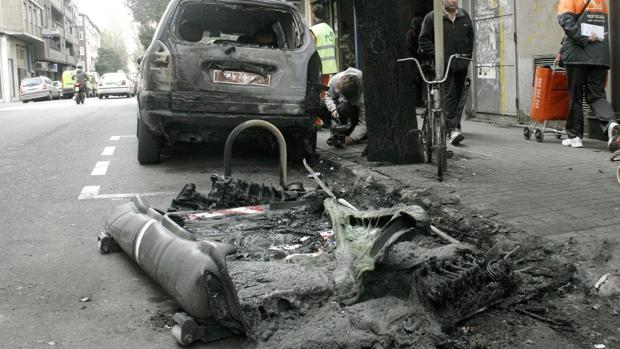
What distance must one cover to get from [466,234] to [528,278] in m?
0.89

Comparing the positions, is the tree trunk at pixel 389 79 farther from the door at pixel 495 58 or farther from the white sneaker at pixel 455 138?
the door at pixel 495 58

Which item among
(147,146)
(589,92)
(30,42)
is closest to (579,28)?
(589,92)

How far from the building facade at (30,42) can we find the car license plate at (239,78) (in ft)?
164

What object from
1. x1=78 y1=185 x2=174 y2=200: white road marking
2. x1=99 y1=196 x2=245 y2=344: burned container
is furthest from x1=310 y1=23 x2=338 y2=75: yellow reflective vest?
x1=99 y1=196 x2=245 y2=344: burned container

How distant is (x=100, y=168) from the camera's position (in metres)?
8.41

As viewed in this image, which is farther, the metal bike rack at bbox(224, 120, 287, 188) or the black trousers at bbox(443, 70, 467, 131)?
the black trousers at bbox(443, 70, 467, 131)

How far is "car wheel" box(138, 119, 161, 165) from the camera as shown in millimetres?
8180

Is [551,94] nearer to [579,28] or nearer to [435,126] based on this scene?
[579,28]

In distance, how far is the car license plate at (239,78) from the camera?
24.6 feet

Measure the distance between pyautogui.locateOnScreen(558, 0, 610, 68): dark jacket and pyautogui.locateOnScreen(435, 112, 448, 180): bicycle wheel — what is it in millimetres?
2335

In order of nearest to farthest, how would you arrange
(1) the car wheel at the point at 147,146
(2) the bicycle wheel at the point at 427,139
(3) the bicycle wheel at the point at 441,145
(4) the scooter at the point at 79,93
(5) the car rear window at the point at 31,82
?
(3) the bicycle wheel at the point at 441,145, (2) the bicycle wheel at the point at 427,139, (1) the car wheel at the point at 147,146, (4) the scooter at the point at 79,93, (5) the car rear window at the point at 31,82

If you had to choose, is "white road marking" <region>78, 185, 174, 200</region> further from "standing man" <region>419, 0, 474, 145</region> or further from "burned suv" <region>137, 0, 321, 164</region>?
"standing man" <region>419, 0, 474, 145</region>

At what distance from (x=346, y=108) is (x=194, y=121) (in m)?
2.62

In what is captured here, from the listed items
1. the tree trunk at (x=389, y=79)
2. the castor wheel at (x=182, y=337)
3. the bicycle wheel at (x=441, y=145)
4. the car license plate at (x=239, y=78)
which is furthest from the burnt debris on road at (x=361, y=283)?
the car license plate at (x=239, y=78)
